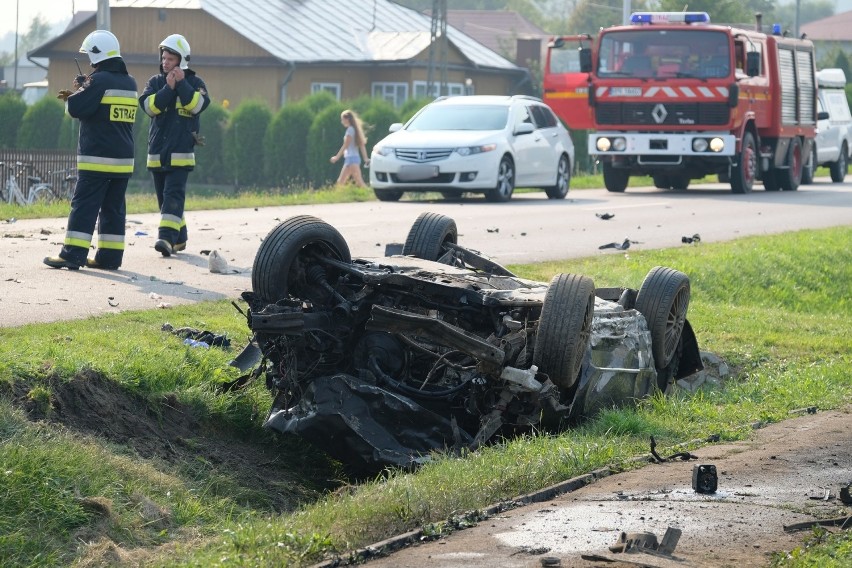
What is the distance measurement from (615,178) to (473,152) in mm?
5306

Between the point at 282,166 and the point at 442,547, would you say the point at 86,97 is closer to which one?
the point at 442,547

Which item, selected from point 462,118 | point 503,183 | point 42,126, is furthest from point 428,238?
point 42,126

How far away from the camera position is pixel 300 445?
25.1 ft

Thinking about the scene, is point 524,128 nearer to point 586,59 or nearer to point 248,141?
point 586,59

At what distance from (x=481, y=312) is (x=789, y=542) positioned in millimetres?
2336

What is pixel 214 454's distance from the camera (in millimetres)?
7156

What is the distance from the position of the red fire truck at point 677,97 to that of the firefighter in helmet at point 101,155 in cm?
1317

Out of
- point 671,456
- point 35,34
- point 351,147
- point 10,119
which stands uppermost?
point 35,34

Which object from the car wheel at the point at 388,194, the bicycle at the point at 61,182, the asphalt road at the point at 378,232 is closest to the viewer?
the asphalt road at the point at 378,232

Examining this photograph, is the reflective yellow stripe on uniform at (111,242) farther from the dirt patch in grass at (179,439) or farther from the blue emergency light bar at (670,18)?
the blue emergency light bar at (670,18)

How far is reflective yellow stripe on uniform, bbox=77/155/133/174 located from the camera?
11336 millimetres

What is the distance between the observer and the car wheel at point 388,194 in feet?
70.6

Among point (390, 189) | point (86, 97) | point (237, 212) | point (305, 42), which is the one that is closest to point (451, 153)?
point (390, 189)

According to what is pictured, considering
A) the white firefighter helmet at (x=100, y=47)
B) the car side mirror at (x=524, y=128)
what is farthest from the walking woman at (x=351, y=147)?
the white firefighter helmet at (x=100, y=47)
